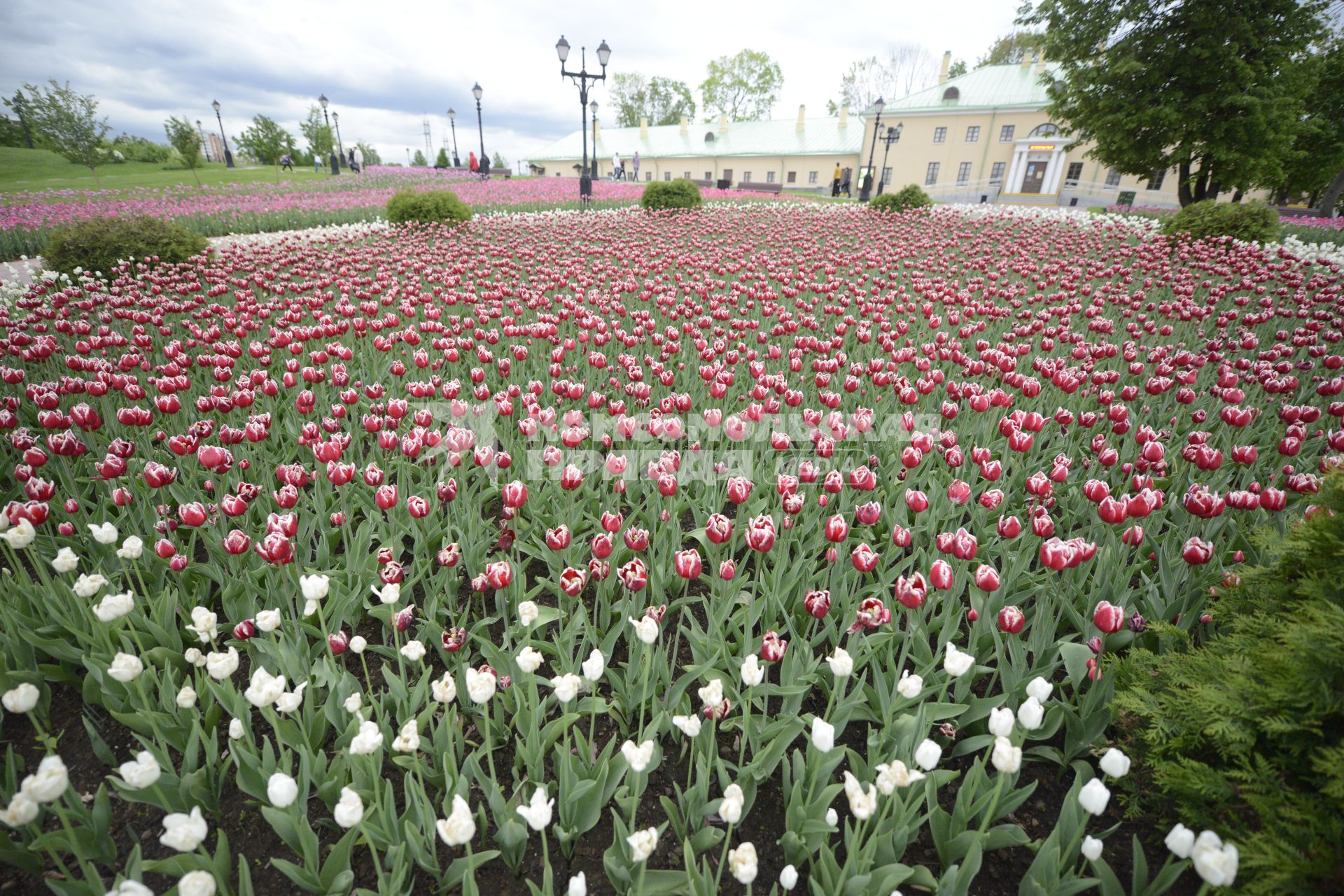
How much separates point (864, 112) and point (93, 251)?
67143 millimetres

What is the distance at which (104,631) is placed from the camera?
248 cm

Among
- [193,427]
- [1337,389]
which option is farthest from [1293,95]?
[193,427]

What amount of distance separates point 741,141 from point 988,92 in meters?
22.7

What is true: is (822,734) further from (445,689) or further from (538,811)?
(445,689)

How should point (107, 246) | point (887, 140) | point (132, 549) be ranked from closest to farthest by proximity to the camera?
1. point (132, 549)
2. point (107, 246)
3. point (887, 140)

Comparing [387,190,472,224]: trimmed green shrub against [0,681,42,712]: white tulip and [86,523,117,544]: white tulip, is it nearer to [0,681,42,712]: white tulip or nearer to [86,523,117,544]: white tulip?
[86,523,117,544]: white tulip

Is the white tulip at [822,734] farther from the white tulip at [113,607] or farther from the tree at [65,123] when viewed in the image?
the tree at [65,123]

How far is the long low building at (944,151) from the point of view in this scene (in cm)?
4328

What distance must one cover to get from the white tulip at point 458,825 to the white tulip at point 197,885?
49 cm

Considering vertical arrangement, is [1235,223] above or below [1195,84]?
below

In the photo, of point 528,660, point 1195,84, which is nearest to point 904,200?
point 1195,84

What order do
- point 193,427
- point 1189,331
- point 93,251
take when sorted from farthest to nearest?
1. point 93,251
2. point 1189,331
3. point 193,427

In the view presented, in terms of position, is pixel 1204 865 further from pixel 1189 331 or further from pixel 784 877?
pixel 1189 331

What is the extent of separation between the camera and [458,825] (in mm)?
1471
